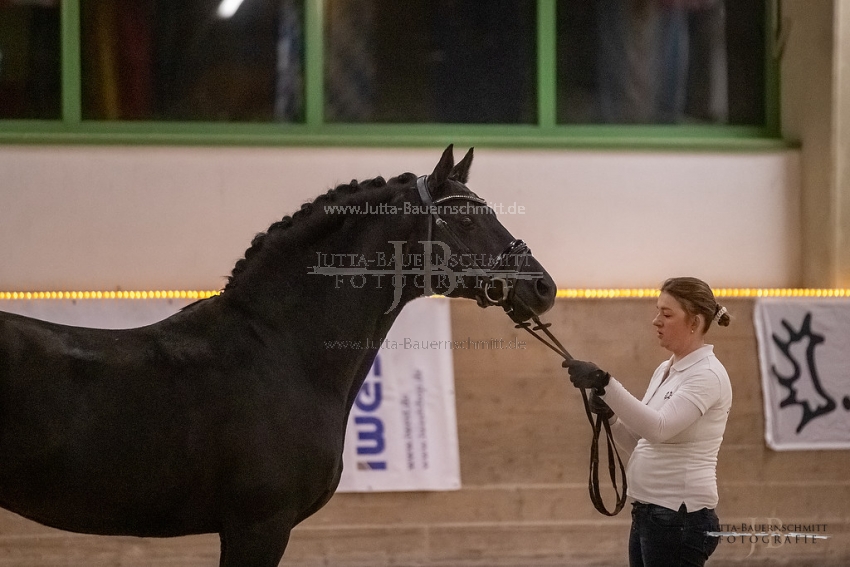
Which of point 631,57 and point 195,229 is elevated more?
point 631,57

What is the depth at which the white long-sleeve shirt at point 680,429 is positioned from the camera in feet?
9.68

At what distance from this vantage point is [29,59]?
219 inches

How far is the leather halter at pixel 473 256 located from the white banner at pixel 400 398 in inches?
78.6

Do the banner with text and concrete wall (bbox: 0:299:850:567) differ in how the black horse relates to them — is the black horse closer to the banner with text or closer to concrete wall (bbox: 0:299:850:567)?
the banner with text

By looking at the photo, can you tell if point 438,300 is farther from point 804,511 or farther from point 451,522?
point 804,511

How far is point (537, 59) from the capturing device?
5875 mm

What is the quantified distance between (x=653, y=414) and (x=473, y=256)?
737 mm

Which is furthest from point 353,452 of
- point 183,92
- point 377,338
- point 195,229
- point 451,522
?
point 183,92

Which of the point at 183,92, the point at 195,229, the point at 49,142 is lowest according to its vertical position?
the point at 195,229

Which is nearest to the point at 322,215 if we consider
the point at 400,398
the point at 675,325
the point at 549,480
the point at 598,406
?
the point at 598,406

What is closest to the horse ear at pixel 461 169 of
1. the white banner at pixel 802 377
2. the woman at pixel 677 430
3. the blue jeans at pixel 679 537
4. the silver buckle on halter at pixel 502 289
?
the silver buckle on halter at pixel 502 289

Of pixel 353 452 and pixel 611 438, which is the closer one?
pixel 611 438

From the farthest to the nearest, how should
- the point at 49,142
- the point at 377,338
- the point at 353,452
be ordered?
1. the point at 49,142
2. the point at 353,452
3. the point at 377,338

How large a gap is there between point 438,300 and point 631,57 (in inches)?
84.1
